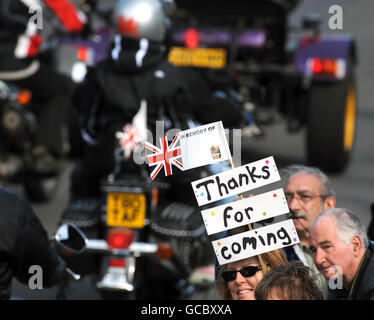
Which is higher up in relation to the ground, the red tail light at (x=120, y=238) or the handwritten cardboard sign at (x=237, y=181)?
the handwritten cardboard sign at (x=237, y=181)

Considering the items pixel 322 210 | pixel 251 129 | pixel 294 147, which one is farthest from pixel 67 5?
pixel 322 210

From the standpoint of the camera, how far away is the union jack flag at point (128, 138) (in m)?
3.90

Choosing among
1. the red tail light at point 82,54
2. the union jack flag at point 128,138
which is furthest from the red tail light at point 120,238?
Result: the red tail light at point 82,54

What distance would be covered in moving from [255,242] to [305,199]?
0.86 ft

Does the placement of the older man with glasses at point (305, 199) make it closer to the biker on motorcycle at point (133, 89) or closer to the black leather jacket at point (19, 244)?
the black leather jacket at point (19, 244)

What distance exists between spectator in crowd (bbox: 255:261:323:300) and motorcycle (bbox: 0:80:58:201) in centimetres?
477

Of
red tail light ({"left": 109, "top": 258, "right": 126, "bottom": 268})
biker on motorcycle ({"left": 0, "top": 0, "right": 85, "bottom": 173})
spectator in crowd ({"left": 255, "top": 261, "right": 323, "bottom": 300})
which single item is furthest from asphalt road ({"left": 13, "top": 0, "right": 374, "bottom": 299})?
biker on motorcycle ({"left": 0, "top": 0, "right": 85, "bottom": 173})

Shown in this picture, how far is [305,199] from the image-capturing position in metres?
2.61

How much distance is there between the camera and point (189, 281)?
479 cm

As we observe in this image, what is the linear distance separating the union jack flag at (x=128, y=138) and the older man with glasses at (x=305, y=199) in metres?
1.26

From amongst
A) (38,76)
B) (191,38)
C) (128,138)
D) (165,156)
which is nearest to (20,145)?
(38,76)

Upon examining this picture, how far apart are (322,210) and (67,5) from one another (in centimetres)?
582

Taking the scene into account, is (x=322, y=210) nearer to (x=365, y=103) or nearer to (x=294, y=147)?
(x=294, y=147)

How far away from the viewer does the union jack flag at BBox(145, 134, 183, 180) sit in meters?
2.53
